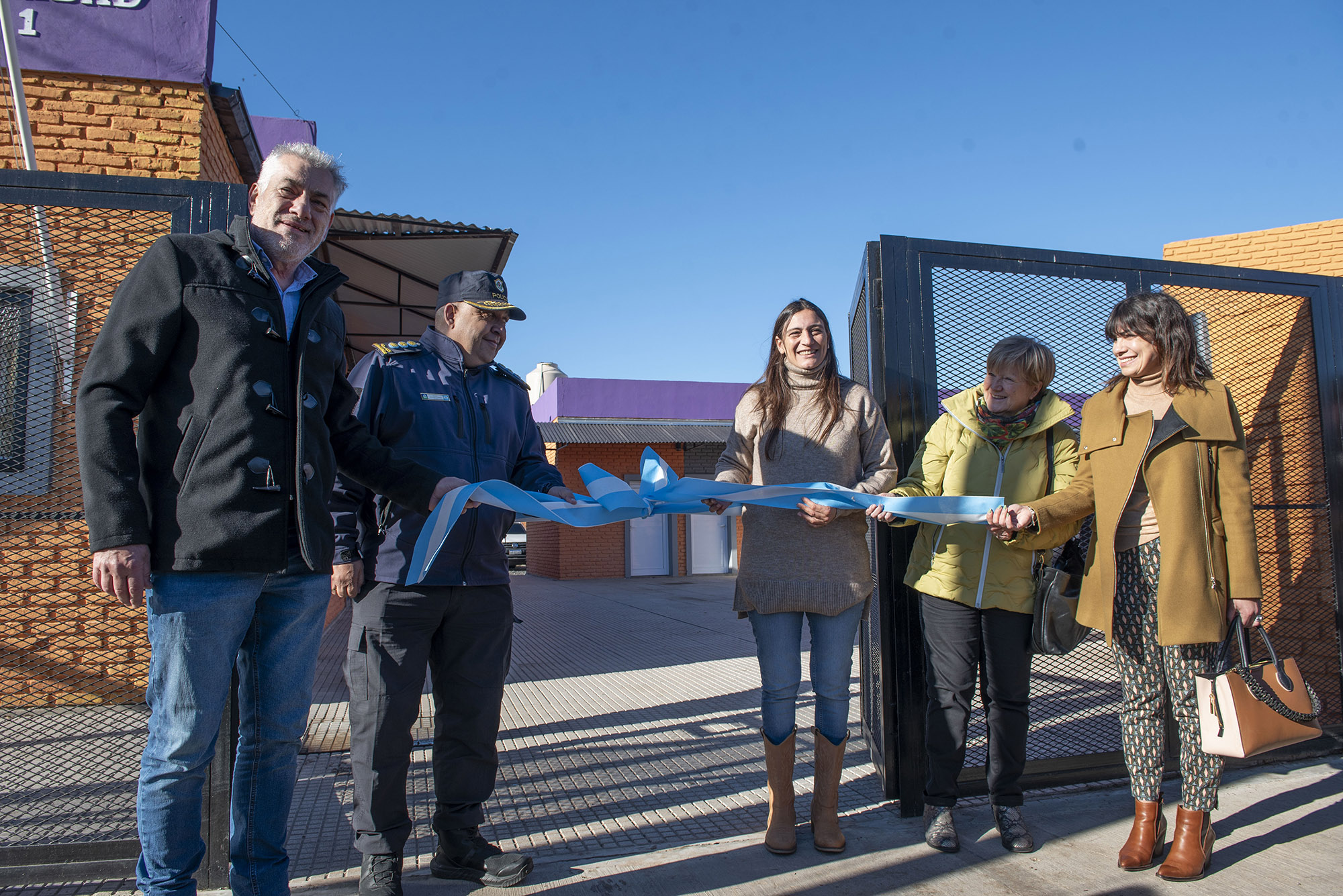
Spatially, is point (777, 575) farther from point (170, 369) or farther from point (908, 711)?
point (170, 369)

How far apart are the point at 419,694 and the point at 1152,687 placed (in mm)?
2463

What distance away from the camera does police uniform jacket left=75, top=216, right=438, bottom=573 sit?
69.7 inches

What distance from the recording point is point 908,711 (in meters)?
3.24

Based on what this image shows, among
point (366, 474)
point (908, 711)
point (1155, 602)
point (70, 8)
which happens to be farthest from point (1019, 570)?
point (70, 8)

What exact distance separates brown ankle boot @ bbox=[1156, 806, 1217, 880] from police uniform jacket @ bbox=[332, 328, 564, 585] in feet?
7.60

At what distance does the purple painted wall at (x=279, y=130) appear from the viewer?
8.06 m

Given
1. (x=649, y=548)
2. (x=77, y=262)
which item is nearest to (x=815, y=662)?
(x=77, y=262)

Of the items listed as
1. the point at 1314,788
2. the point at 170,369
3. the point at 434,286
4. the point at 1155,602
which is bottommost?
the point at 1314,788

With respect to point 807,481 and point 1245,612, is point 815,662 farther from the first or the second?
point 1245,612

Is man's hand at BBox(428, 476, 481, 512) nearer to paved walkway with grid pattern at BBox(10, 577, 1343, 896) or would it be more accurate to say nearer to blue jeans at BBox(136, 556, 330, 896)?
blue jeans at BBox(136, 556, 330, 896)

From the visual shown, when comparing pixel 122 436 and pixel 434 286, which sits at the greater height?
pixel 434 286

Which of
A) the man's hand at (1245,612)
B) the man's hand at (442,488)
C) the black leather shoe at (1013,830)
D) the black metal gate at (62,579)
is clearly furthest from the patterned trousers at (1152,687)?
the black metal gate at (62,579)

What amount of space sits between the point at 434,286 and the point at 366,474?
625 centimetres

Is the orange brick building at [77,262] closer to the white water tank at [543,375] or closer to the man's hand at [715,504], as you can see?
the man's hand at [715,504]
